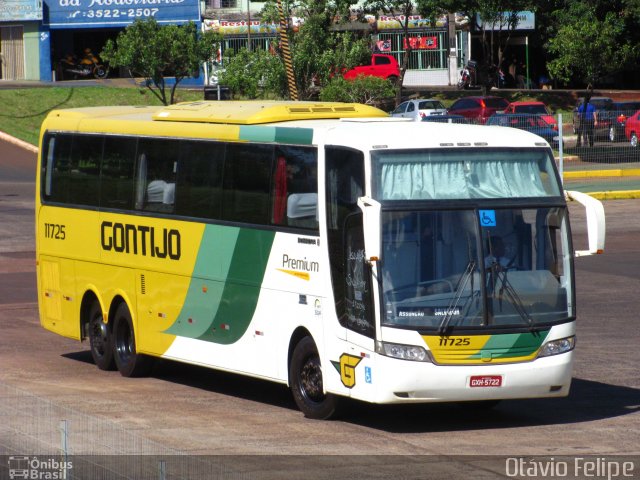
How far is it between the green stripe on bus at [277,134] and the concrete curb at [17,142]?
37262mm

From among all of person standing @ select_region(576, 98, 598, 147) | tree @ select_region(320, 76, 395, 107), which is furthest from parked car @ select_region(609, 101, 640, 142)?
tree @ select_region(320, 76, 395, 107)

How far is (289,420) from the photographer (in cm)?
1238

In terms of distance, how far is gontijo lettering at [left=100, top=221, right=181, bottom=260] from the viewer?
14.6 metres

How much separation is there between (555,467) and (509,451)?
2.55ft

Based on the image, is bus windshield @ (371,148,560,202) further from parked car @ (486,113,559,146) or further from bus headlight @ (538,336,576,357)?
parked car @ (486,113,559,146)

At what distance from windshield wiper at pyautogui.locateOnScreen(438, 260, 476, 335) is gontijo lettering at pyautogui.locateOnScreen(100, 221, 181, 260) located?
413cm

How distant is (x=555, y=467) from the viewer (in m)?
10.0

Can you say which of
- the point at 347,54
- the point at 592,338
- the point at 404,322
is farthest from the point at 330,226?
the point at 347,54

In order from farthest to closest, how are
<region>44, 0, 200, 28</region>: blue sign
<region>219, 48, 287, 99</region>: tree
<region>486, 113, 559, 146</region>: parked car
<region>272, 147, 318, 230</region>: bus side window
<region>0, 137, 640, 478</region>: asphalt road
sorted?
1. <region>44, 0, 200, 28</region>: blue sign
2. <region>219, 48, 287, 99</region>: tree
3. <region>486, 113, 559, 146</region>: parked car
4. <region>272, 147, 318, 230</region>: bus side window
5. <region>0, 137, 640, 478</region>: asphalt road

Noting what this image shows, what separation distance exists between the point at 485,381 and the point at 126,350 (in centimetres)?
582

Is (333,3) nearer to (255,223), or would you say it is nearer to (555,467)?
(255,223)

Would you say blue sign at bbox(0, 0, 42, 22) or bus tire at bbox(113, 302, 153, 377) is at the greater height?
blue sign at bbox(0, 0, 42, 22)

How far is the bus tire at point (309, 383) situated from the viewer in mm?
12297


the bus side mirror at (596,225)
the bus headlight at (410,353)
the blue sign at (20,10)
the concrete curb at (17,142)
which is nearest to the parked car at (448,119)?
the concrete curb at (17,142)
